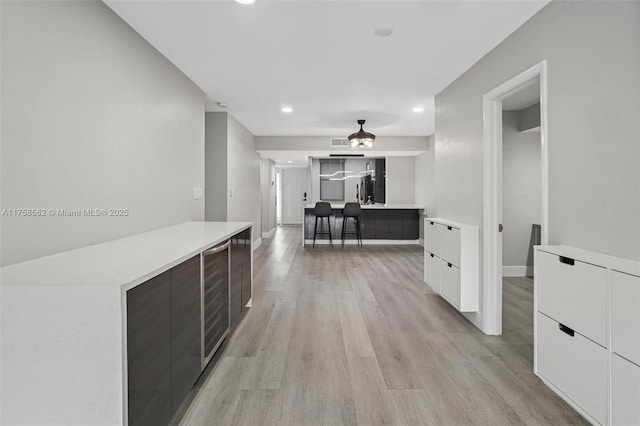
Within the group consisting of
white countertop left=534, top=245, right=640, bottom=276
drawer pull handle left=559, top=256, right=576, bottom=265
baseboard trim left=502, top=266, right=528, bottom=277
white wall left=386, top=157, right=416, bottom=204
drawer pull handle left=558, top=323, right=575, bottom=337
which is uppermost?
white wall left=386, top=157, right=416, bottom=204

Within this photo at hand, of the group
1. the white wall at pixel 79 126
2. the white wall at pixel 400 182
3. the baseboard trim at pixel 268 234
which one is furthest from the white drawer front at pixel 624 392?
the baseboard trim at pixel 268 234

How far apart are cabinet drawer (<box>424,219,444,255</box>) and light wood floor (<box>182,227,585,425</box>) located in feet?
1.93

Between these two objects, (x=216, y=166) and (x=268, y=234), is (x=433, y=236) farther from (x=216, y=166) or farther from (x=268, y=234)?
(x=268, y=234)

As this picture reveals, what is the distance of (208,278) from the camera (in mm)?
2066

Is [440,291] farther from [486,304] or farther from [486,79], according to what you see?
[486,79]

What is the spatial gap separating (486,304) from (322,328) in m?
1.47

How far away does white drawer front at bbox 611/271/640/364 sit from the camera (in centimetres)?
136

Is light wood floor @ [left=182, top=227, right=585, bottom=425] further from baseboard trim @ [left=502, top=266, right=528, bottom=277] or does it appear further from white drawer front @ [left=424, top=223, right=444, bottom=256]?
baseboard trim @ [left=502, top=266, right=528, bottom=277]

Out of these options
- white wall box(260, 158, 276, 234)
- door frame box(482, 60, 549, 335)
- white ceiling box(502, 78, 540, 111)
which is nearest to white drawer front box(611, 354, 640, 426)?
door frame box(482, 60, 549, 335)

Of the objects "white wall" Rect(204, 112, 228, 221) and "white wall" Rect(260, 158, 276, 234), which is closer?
"white wall" Rect(204, 112, 228, 221)

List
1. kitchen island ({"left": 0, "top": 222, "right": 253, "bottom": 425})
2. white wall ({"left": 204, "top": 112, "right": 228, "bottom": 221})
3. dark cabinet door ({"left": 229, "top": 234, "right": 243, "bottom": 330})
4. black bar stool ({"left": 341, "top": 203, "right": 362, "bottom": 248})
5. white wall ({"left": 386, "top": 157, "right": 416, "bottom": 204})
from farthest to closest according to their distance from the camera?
white wall ({"left": 386, "top": 157, "right": 416, "bottom": 204}) → black bar stool ({"left": 341, "top": 203, "right": 362, "bottom": 248}) → white wall ({"left": 204, "top": 112, "right": 228, "bottom": 221}) → dark cabinet door ({"left": 229, "top": 234, "right": 243, "bottom": 330}) → kitchen island ({"left": 0, "top": 222, "right": 253, "bottom": 425})

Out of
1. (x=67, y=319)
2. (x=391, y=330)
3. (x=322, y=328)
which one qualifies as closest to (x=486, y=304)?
(x=391, y=330)

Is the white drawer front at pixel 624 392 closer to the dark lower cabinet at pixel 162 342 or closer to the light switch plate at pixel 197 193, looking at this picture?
the dark lower cabinet at pixel 162 342

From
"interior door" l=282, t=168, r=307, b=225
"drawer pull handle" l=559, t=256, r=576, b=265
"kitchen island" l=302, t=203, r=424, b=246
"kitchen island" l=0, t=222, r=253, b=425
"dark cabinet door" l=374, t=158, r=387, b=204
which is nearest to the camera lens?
"kitchen island" l=0, t=222, r=253, b=425
